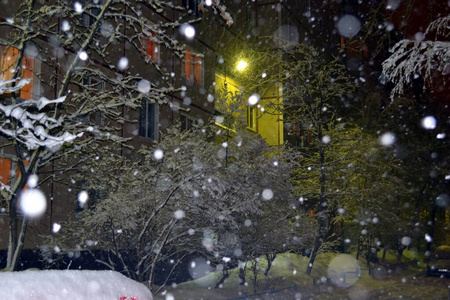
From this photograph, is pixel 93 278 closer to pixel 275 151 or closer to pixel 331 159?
pixel 275 151

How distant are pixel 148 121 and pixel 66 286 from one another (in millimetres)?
15064

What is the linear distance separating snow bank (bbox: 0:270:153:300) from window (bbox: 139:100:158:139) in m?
13.8

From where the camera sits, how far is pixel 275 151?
56.2 feet

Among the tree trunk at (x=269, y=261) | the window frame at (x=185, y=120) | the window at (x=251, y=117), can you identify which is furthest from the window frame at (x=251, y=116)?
the tree trunk at (x=269, y=261)

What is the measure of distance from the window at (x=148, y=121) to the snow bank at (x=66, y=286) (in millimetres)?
13846

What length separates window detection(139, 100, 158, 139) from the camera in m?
19.1

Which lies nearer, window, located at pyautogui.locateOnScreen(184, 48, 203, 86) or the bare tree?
the bare tree

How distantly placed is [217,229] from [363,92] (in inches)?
818

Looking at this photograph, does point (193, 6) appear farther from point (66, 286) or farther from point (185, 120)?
point (66, 286)

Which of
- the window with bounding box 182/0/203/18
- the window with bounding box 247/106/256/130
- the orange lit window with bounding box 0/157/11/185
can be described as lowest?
the orange lit window with bounding box 0/157/11/185

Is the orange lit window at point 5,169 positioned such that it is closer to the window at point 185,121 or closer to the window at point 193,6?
the window at point 185,121

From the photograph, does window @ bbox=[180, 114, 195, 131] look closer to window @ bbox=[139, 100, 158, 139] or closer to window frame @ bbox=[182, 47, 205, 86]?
window frame @ bbox=[182, 47, 205, 86]

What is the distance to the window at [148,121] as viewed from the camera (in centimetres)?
1908

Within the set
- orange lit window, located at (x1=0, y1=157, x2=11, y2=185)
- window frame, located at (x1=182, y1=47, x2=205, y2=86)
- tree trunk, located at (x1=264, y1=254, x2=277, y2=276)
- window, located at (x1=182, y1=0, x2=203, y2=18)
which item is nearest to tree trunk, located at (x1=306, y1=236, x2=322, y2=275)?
tree trunk, located at (x1=264, y1=254, x2=277, y2=276)
